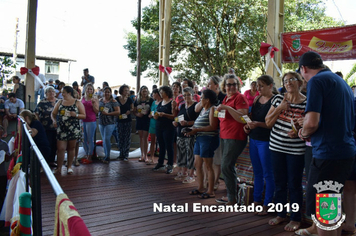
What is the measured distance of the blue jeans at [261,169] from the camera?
3916mm

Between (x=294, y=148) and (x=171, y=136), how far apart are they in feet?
10.6

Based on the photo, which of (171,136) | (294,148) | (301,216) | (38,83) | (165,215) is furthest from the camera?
(38,83)

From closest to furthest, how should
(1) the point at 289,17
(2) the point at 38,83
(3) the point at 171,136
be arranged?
(3) the point at 171,136 → (2) the point at 38,83 → (1) the point at 289,17

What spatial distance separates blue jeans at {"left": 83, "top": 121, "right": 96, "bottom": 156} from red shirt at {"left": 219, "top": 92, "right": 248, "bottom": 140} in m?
3.74

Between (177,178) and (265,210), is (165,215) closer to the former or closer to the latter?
(265,210)

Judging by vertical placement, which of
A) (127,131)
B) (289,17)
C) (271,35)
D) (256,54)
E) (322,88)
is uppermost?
(289,17)

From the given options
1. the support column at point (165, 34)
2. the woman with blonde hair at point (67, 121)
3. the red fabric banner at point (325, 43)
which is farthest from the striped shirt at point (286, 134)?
the support column at point (165, 34)

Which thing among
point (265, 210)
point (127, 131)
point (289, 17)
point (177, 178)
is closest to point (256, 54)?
point (289, 17)

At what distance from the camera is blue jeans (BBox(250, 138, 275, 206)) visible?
154 inches

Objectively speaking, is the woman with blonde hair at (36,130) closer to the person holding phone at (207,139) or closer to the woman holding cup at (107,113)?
the woman holding cup at (107,113)

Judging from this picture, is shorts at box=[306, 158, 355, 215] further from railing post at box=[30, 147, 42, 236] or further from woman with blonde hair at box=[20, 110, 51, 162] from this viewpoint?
woman with blonde hair at box=[20, 110, 51, 162]

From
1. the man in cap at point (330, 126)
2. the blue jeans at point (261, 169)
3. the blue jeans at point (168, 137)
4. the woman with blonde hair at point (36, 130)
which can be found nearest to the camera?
the man in cap at point (330, 126)

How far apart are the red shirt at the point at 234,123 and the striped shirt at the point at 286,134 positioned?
1.92 ft

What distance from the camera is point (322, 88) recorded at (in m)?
2.45
